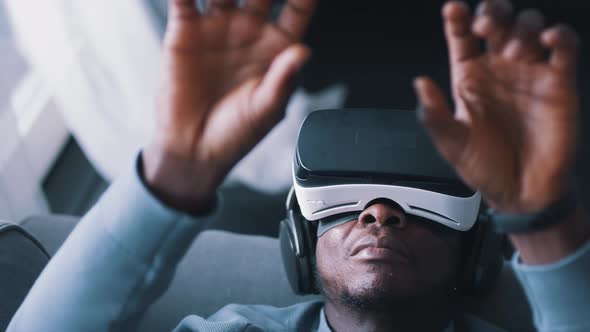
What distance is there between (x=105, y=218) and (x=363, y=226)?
42 cm

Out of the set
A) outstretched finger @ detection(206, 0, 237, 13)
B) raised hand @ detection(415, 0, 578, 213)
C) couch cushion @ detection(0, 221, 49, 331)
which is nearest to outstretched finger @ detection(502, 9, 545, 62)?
raised hand @ detection(415, 0, 578, 213)

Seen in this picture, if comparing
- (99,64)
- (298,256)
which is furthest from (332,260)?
(99,64)

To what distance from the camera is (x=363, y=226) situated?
1.09 m

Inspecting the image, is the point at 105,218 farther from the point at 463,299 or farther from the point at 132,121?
the point at 132,121

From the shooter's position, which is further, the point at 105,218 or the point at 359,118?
the point at 359,118

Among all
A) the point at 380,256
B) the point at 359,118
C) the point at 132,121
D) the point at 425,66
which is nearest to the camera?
the point at 380,256

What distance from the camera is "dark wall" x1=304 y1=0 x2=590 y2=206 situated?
90.4 inches

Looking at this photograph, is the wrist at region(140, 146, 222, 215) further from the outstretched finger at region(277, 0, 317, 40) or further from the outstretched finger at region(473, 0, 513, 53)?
the outstretched finger at region(473, 0, 513, 53)

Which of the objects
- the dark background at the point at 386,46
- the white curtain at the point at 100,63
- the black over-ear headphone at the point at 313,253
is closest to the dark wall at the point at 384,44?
the dark background at the point at 386,46

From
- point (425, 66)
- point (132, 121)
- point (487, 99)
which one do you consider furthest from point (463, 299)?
point (425, 66)

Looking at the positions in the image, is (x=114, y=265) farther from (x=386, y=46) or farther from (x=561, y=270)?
(x=386, y=46)

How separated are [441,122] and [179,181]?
0.29 m

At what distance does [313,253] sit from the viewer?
120cm

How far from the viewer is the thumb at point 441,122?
0.66 m
